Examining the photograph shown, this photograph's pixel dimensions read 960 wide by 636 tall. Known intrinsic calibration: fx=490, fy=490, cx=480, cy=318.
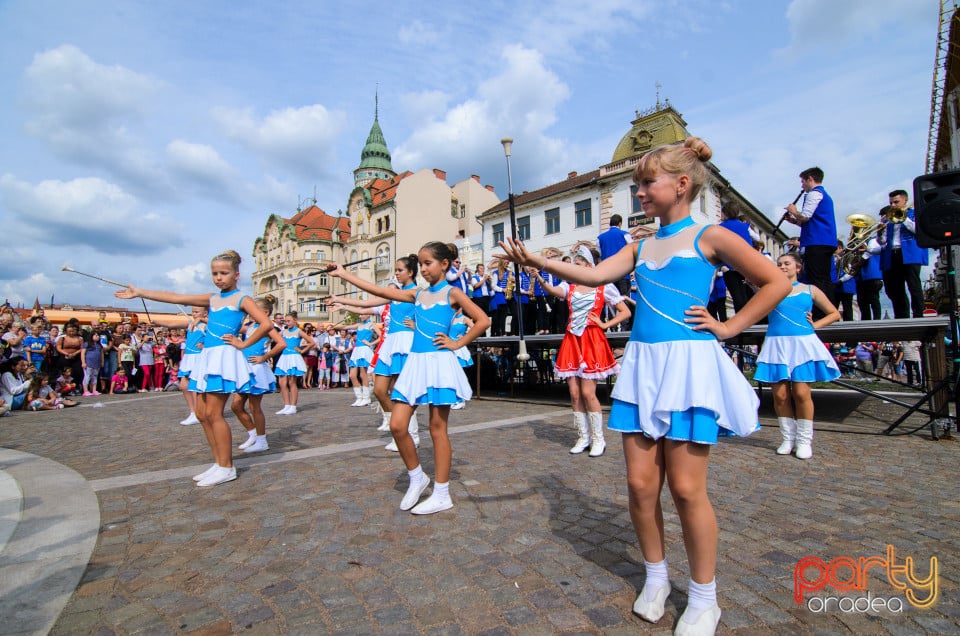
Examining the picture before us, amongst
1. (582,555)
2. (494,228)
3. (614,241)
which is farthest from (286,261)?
(582,555)

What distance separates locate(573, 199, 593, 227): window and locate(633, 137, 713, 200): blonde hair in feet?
112

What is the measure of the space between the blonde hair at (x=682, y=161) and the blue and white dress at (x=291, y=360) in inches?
354

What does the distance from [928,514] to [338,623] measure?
421cm

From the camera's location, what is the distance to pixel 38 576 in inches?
109

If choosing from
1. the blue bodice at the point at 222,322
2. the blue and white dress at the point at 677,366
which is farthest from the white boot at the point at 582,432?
the blue bodice at the point at 222,322

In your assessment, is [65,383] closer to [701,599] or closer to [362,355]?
[362,355]

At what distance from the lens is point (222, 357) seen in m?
4.97

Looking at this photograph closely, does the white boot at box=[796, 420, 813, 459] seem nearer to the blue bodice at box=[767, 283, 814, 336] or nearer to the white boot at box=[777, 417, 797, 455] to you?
the white boot at box=[777, 417, 797, 455]

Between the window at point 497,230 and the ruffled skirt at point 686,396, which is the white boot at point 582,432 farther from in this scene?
the window at point 497,230

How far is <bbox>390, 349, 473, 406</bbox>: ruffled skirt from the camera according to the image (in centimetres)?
391

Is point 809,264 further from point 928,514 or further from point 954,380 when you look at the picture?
point 928,514

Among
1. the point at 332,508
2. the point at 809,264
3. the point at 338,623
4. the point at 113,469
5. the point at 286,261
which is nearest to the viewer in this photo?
the point at 338,623

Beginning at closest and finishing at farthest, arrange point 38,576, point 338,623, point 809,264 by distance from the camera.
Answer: point 338,623 → point 38,576 → point 809,264

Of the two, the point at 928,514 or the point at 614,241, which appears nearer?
the point at 928,514
